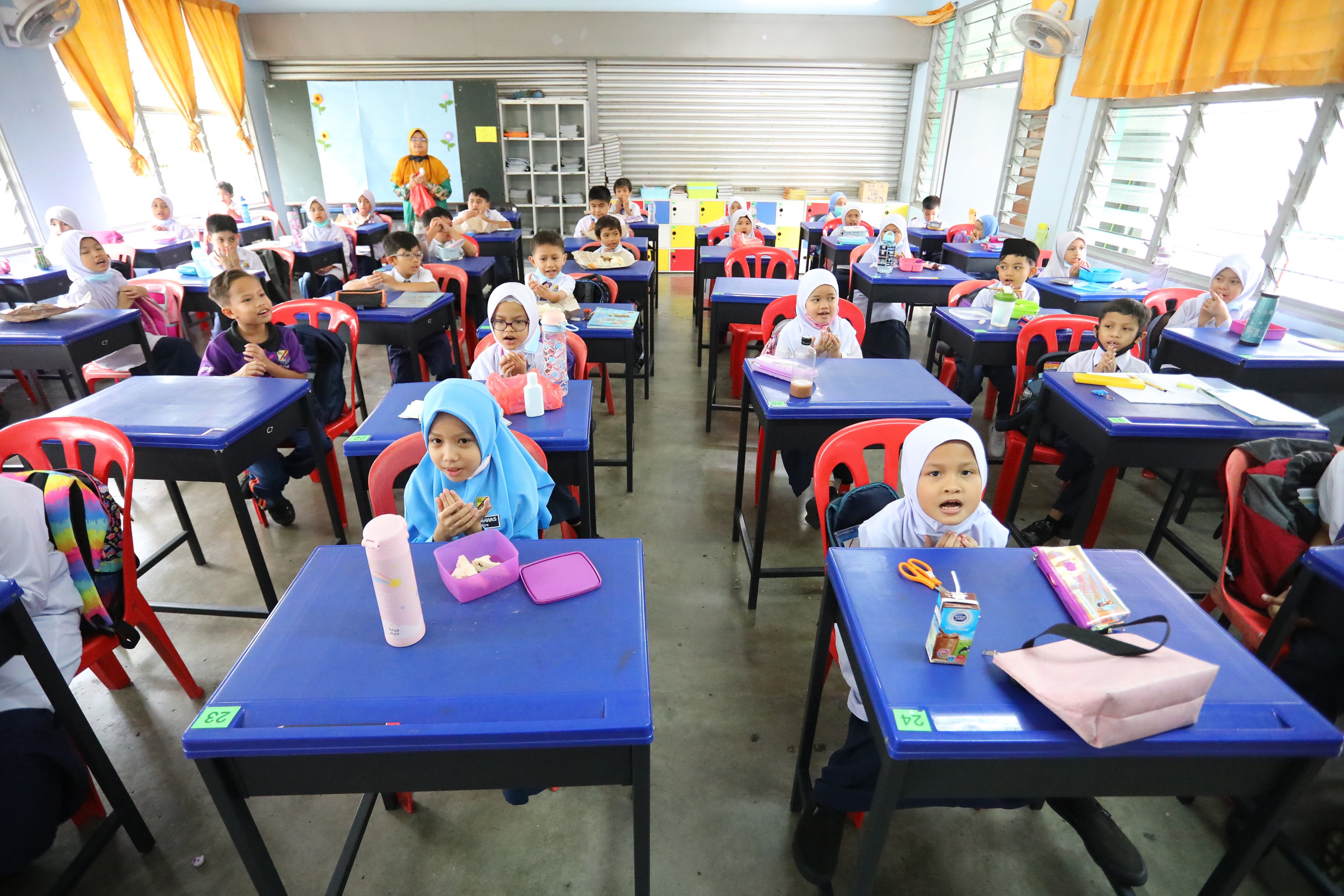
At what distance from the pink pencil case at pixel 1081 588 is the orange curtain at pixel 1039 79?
6.36 meters

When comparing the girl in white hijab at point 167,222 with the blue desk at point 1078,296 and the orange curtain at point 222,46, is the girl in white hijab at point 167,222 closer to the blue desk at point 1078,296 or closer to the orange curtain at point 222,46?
the orange curtain at point 222,46

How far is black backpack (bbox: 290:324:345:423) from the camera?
3141mm

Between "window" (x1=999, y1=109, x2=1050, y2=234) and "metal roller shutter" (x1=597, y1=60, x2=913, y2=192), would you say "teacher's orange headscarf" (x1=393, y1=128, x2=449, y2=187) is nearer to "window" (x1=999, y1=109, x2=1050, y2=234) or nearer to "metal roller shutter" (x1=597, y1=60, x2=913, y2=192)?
"metal roller shutter" (x1=597, y1=60, x2=913, y2=192)

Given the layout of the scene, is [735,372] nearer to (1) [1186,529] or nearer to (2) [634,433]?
(2) [634,433]

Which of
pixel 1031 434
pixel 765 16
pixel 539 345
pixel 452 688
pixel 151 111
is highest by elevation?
pixel 765 16

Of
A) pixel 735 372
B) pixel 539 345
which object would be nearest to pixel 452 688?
pixel 539 345

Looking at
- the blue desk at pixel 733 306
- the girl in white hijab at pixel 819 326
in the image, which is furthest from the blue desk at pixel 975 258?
the girl in white hijab at pixel 819 326

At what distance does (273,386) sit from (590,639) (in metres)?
2.08

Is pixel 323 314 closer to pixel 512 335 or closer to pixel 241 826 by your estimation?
pixel 512 335

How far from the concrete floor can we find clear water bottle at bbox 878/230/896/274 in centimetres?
294

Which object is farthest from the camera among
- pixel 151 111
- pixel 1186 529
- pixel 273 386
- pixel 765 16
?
pixel 765 16

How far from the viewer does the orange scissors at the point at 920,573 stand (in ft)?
4.59

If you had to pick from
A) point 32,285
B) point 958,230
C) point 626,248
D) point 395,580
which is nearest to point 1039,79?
point 958,230

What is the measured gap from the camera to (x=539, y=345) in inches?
106
